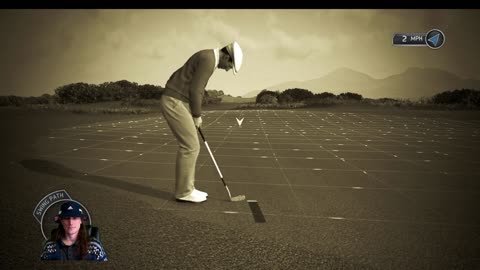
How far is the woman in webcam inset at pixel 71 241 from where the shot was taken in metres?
2.43

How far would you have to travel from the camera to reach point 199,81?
4.27 m

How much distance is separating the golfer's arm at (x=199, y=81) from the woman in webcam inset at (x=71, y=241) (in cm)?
215

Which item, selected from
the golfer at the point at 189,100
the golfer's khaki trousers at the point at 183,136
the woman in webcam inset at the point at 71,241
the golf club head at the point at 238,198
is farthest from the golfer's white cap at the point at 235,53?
the woman in webcam inset at the point at 71,241

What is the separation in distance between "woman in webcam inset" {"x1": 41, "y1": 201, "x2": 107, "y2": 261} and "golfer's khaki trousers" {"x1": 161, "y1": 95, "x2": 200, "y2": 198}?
1.93 metres

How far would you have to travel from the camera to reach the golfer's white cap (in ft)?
14.3

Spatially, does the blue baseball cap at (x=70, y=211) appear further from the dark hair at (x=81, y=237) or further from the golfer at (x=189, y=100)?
the golfer at (x=189, y=100)

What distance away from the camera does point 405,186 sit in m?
5.84

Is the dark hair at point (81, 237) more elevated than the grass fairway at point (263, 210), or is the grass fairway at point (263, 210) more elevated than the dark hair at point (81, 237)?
the dark hair at point (81, 237)

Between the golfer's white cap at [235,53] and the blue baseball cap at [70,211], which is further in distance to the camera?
the golfer's white cap at [235,53]

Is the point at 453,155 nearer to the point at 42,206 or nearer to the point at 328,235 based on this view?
the point at 328,235

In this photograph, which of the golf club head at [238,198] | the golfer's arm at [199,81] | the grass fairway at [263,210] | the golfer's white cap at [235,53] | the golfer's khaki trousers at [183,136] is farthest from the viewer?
the golf club head at [238,198]
